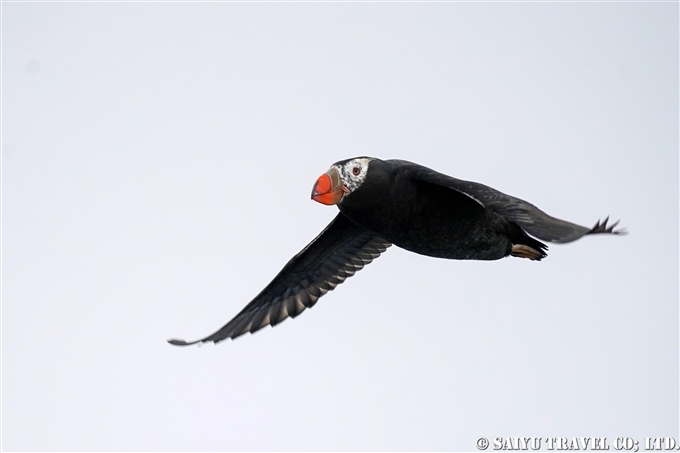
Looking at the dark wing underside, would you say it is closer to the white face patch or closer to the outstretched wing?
the white face patch

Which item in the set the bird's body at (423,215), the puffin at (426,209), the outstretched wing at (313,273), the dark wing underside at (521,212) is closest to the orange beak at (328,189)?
the puffin at (426,209)

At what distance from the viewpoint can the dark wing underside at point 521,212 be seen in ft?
31.2

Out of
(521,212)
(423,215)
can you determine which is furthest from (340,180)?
(521,212)

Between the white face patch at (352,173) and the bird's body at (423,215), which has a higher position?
the white face patch at (352,173)

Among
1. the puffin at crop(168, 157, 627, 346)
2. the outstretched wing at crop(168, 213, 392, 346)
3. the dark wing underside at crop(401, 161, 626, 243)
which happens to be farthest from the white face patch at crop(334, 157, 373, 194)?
the outstretched wing at crop(168, 213, 392, 346)

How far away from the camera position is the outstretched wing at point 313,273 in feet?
45.2

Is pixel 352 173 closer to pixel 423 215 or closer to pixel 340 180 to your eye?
pixel 340 180

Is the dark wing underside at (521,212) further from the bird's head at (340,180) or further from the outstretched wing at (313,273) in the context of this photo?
the outstretched wing at (313,273)

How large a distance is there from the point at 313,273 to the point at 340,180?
117 inches

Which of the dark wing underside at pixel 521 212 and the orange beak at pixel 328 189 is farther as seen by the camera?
the orange beak at pixel 328 189

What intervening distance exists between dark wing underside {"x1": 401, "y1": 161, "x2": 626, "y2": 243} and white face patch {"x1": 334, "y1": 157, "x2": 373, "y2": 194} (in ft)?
2.07

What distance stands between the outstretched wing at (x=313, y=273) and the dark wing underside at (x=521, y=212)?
2542 millimetres

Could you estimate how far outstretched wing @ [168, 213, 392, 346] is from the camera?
45.2ft

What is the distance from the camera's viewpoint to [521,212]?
10367mm
